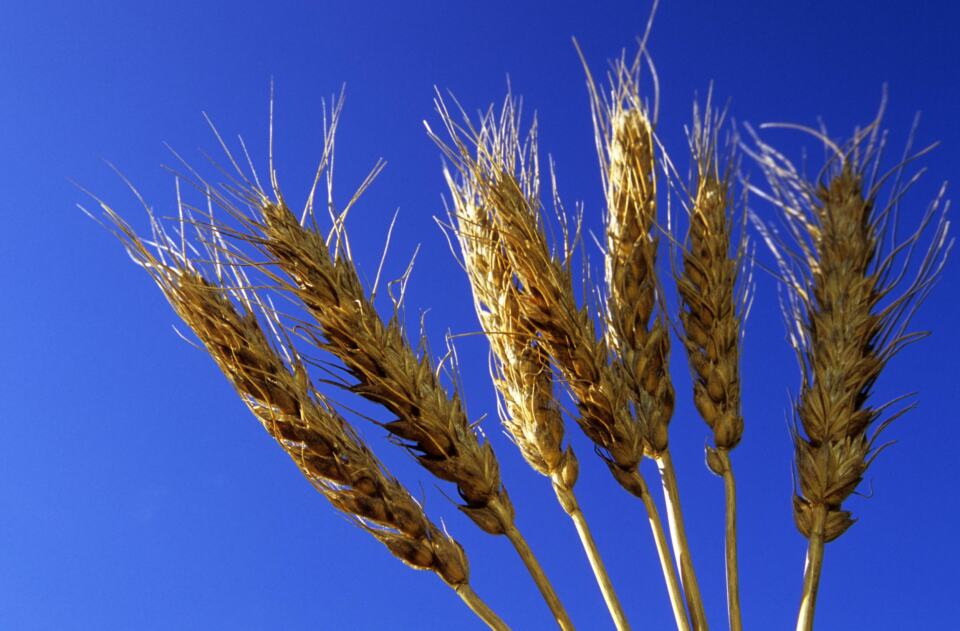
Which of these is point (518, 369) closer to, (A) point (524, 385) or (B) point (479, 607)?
(A) point (524, 385)

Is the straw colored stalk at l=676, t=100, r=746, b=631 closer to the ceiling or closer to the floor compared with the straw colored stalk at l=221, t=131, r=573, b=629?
closer to the ceiling

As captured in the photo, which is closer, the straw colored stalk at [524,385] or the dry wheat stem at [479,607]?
the dry wheat stem at [479,607]

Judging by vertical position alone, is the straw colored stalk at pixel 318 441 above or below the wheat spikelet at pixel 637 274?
below

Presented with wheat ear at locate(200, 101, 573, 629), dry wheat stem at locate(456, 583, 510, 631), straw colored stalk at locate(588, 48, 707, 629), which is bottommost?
dry wheat stem at locate(456, 583, 510, 631)

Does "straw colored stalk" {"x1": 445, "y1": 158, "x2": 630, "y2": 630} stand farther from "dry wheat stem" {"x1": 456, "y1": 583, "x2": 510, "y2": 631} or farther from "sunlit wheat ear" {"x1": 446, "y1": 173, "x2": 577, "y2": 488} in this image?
"dry wheat stem" {"x1": 456, "y1": 583, "x2": 510, "y2": 631}

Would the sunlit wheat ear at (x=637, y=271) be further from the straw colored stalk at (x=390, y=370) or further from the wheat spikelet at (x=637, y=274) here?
the straw colored stalk at (x=390, y=370)

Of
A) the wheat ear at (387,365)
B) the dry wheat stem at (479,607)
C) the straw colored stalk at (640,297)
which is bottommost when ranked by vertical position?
the dry wheat stem at (479,607)

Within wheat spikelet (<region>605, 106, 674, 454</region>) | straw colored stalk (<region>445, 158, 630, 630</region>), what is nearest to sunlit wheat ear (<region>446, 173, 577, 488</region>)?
straw colored stalk (<region>445, 158, 630, 630</region>)

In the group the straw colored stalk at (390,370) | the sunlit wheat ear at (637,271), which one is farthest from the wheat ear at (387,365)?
the sunlit wheat ear at (637,271)
